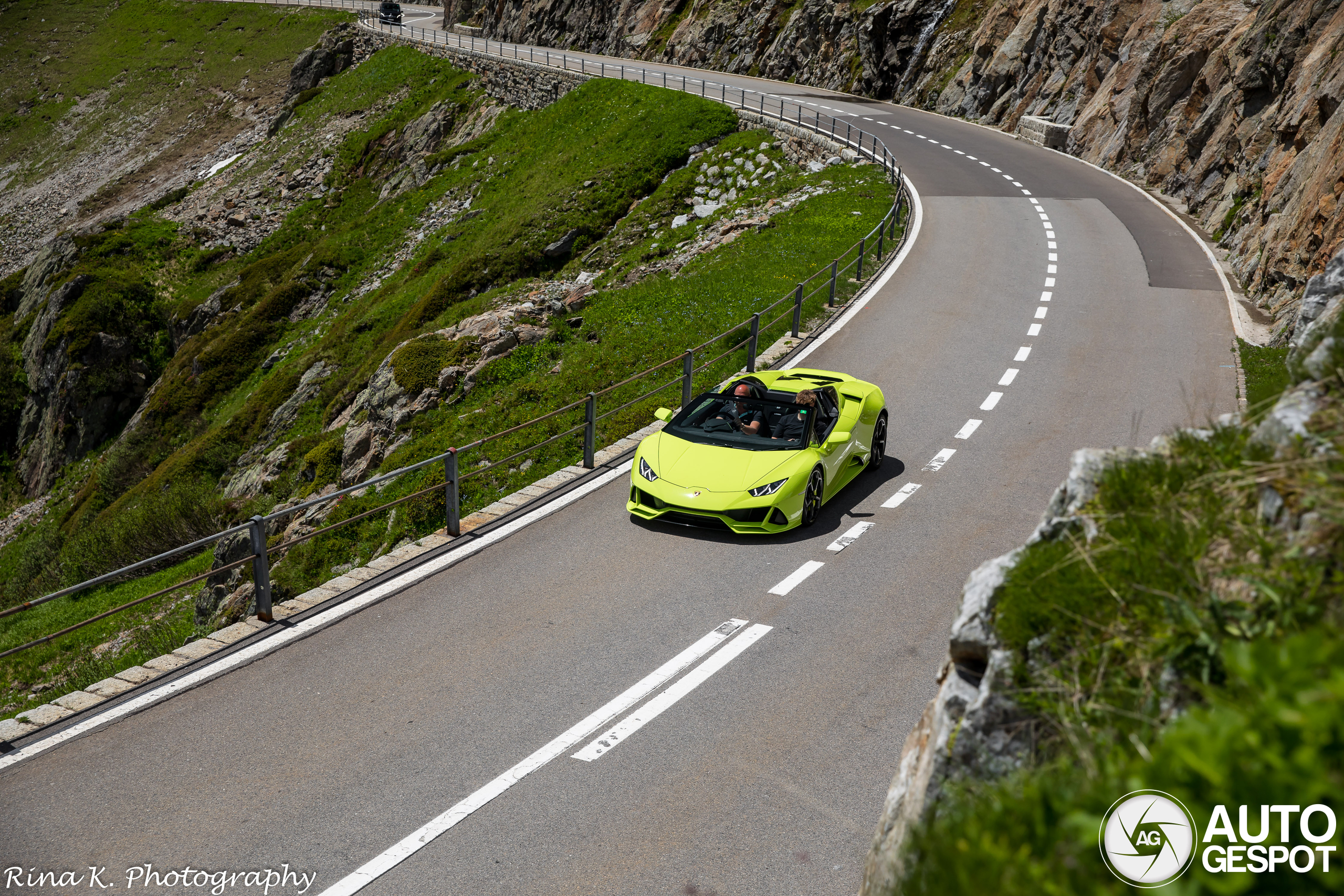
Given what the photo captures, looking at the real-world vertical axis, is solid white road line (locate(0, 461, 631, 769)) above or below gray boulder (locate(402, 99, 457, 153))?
above

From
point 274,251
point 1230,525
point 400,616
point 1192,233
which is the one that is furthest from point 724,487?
point 274,251

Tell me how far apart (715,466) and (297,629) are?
434cm

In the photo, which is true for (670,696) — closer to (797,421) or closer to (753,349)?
(797,421)

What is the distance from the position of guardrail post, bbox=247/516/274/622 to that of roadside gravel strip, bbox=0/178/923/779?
0.24m

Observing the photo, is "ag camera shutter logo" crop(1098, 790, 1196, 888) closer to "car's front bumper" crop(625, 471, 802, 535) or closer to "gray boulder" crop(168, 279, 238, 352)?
"car's front bumper" crop(625, 471, 802, 535)

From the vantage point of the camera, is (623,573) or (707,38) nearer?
(623,573)

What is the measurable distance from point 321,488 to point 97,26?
123 m

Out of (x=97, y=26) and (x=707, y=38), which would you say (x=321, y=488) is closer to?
(x=707, y=38)

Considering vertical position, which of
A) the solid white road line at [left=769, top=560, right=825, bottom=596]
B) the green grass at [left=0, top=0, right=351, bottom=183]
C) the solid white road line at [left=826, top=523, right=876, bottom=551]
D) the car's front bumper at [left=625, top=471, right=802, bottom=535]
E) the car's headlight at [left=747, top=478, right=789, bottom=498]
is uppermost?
the car's headlight at [left=747, top=478, right=789, bottom=498]

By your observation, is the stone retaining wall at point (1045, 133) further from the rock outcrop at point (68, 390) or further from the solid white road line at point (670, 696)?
the rock outcrop at point (68, 390)

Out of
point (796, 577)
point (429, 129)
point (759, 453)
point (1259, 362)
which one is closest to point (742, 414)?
point (759, 453)

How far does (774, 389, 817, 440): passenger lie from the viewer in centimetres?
1073

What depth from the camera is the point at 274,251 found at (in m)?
51.2

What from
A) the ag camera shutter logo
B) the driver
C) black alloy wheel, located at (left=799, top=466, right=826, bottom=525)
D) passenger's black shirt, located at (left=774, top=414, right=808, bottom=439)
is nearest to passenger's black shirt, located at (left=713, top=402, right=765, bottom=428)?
the driver
